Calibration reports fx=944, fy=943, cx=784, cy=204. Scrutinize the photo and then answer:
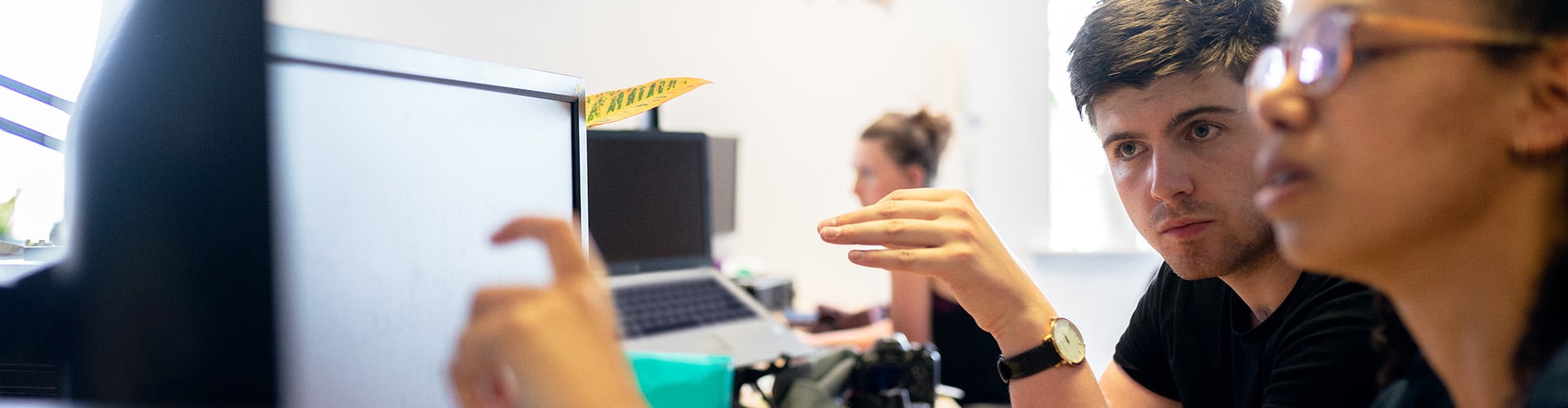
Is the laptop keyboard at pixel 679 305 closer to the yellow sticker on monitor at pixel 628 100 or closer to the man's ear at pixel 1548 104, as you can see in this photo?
the yellow sticker on monitor at pixel 628 100

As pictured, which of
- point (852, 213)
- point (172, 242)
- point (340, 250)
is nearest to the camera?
point (172, 242)

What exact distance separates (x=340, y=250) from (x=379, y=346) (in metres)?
0.07

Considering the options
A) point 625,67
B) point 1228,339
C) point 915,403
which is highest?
point 625,67

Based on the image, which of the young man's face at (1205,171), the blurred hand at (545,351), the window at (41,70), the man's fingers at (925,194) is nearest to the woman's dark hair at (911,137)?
the young man's face at (1205,171)

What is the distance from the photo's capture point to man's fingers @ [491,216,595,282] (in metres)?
0.45

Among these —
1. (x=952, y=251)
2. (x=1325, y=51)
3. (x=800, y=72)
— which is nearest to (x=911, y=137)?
(x=800, y=72)

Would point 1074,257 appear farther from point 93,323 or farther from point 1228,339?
point 93,323

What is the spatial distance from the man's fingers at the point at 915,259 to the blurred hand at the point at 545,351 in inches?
12.3

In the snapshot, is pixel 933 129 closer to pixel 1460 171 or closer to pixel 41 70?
pixel 41 70

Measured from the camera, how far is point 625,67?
0.85 m

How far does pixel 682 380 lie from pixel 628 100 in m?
0.34

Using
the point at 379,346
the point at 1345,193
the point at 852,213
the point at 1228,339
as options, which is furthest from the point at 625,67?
the point at 1228,339

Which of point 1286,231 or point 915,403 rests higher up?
point 1286,231

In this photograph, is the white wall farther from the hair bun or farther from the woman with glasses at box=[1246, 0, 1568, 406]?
the woman with glasses at box=[1246, 0, 1568, 406]
